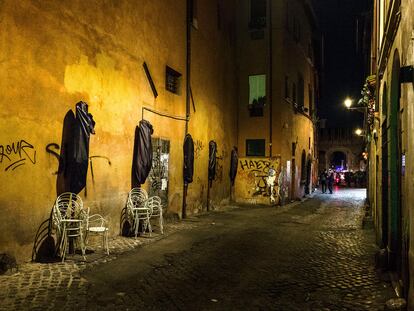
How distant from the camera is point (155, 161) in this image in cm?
1162

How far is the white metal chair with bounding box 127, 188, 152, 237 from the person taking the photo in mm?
9758

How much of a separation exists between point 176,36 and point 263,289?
31.1ft

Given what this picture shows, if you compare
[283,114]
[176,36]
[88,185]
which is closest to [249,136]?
[283,114]

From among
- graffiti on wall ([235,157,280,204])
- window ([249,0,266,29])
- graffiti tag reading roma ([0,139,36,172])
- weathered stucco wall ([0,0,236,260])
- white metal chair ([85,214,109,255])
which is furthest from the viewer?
window ([249,0,266,29])

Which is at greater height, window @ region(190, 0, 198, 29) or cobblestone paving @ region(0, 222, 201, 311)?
window @ region(190, 0, 198, 29)

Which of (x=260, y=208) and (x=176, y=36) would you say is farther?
(x=260, y=208)

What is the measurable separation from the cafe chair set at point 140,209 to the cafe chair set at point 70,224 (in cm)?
165

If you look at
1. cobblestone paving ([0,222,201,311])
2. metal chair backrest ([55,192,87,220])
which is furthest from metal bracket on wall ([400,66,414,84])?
metal chair backrest ([55,192,87,220])

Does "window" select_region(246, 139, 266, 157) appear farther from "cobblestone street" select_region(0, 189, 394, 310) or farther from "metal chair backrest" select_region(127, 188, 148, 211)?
"metal chair backrest" select_region(127, 188, 148, 211)

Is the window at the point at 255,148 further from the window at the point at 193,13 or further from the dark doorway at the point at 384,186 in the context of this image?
the dark doorway at the point at 384,186

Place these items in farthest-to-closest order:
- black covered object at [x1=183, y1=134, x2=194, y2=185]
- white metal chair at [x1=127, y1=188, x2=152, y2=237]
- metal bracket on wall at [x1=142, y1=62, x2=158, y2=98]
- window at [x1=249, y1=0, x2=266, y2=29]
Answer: window at [x1=249, y1=0, x2=266, y2=29]
black covered object at [x1=183, y1=134, x2=194, y2=185]
metal bracket on wall at [x1=142, y1=62, x2=158, y2=98]
white metal chair at [x1=127, y1=188, x2=152, y2=237]

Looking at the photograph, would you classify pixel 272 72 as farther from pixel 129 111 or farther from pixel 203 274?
pixel 203 274

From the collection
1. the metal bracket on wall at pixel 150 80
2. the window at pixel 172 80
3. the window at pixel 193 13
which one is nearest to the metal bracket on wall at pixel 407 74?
the metal bracket on wall at pixel 150 80

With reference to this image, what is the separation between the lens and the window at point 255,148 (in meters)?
19.5
